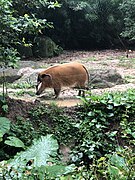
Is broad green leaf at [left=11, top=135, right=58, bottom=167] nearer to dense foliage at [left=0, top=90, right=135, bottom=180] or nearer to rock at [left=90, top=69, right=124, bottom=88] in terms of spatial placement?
dense foliage at [left=0, top=90, right=135, bottom=180]

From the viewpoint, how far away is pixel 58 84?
6.12 m

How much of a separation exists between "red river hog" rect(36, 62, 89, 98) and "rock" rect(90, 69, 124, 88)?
1.46m

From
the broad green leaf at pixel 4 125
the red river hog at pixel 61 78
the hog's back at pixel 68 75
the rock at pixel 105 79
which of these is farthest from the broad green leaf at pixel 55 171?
the rock at pixel 105 79

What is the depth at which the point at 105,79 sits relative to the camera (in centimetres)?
816

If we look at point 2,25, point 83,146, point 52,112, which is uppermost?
point 2,25

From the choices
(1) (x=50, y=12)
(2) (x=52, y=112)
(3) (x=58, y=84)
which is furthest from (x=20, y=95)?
(1) (x=50, y=12)

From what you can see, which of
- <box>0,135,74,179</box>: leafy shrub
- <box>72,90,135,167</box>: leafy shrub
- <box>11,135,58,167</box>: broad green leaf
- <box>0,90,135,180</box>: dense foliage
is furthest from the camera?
<box>72,90,135,167</box>: leafy shrub

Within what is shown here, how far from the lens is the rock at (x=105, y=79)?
7.88 m

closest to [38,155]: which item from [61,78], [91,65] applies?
[61,78]

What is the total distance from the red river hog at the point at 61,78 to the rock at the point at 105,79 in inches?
57.3

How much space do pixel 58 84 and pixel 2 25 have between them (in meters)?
2.13

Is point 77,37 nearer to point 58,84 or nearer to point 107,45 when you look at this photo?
point 107,45

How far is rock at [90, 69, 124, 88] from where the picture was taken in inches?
310

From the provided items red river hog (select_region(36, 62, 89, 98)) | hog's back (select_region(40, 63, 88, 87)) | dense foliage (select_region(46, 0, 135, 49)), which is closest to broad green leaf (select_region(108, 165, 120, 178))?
red river hog (select_region(36, 62, 89, 98))
